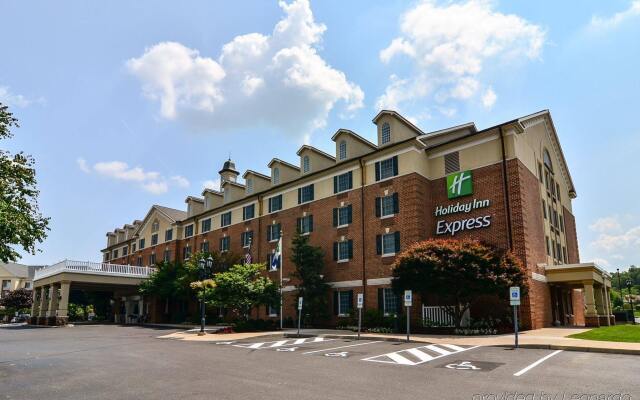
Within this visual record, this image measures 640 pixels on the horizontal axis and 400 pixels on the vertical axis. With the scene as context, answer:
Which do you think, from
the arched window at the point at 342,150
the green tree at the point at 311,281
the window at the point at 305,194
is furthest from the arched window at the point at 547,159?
the green tree at the point at 311,281

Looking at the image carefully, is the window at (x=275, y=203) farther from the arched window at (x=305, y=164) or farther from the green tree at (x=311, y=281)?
the green tree at (x=311, y=281)

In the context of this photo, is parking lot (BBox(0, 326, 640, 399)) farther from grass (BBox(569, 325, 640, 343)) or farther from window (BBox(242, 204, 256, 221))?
window (BBox(242, 204, 256, 221))

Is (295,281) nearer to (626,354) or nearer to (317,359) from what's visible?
(317,359)

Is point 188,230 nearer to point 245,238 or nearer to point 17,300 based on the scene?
point 245,238

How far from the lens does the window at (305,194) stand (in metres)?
37.2

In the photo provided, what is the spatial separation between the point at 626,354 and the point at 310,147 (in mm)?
27304

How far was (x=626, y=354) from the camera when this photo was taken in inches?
604

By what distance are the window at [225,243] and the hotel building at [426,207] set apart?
322cm

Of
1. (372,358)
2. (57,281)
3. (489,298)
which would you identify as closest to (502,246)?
(489,298)

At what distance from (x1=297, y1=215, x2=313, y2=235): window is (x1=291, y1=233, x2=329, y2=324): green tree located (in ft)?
10.4

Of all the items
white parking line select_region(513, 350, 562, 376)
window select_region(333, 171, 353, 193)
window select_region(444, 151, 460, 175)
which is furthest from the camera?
window select_region(333, 171, 353, 193)

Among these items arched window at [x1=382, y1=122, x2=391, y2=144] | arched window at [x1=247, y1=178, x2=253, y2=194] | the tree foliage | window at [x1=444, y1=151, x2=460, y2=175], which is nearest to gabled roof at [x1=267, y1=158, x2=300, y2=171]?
arched window at [x1=247, y1=178, x2=253, y2=194]

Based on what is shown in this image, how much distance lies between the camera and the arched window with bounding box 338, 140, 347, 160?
35.4 meters

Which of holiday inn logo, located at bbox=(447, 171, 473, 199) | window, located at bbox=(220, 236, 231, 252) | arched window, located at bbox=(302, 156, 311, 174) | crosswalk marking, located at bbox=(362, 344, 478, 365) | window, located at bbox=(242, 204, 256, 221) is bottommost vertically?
crosswalk marking, located at bbox=(362, 344, 478, 365)
